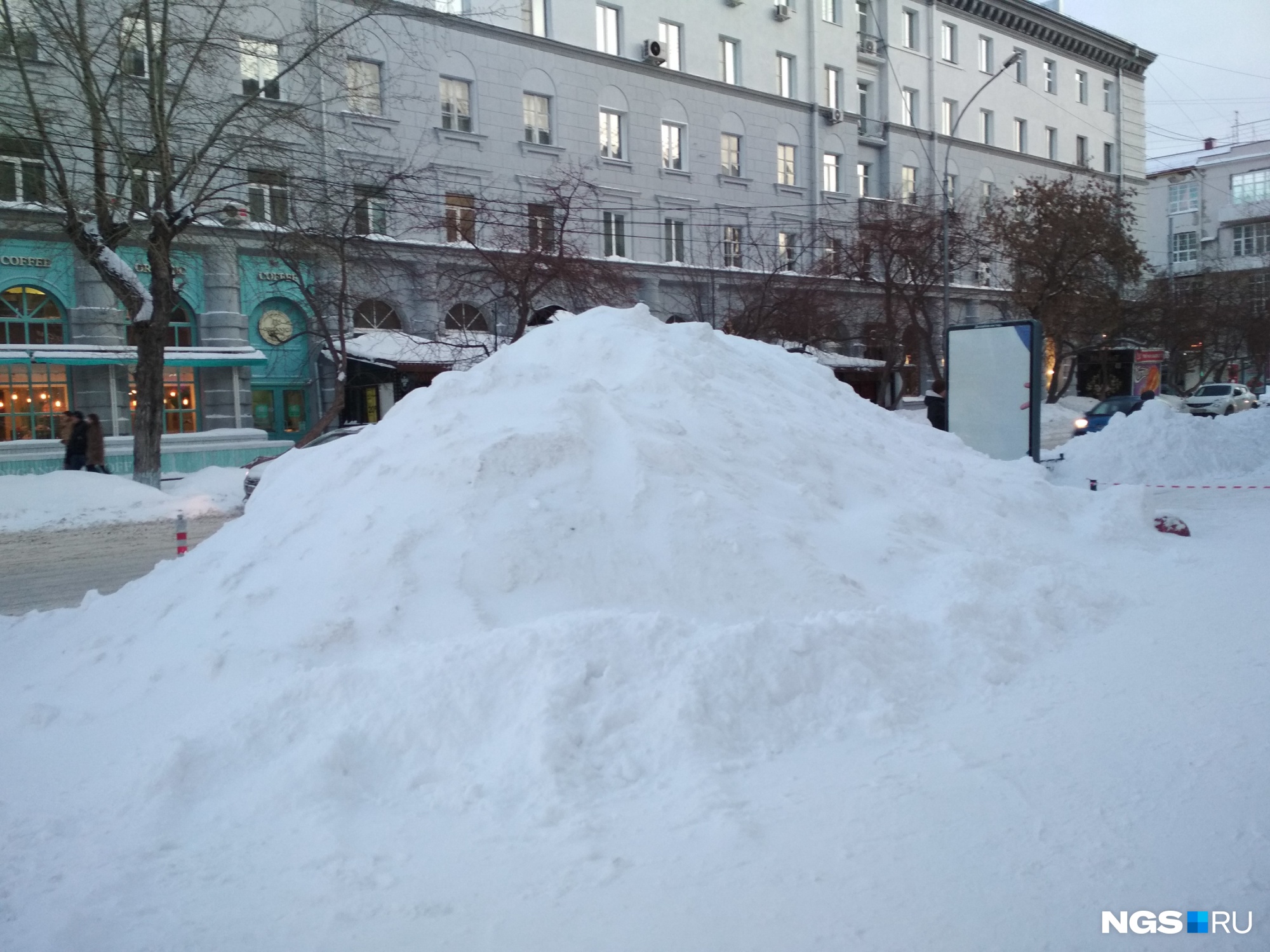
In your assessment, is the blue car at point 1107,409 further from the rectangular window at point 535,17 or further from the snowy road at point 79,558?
the snowy road at point 79,558

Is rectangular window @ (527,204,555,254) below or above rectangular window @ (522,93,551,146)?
below

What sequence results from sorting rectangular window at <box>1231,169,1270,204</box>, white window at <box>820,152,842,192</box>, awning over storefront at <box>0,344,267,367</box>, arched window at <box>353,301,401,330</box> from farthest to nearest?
rectangular window at <box>1231,169,1270,204</box> → white window at <box>820,152,842,192</box> → arched window at <box>353,301,401,330</box> → awning over storefront at <box>0,344,267,367</box>

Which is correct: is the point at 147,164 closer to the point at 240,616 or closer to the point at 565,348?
the point at 565,348

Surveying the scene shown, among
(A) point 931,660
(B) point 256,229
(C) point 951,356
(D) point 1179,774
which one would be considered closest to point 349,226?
(B) point 256,229

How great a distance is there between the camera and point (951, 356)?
14797 millimetres

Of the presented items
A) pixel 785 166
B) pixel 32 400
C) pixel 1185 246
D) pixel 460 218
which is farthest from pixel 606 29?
pixel 1185 246

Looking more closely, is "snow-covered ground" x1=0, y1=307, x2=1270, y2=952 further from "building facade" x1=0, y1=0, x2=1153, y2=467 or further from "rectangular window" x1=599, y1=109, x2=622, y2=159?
"rectangular window" x1=599, y1=109, x2=622, y2=159

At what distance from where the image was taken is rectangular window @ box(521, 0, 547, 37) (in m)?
30.1

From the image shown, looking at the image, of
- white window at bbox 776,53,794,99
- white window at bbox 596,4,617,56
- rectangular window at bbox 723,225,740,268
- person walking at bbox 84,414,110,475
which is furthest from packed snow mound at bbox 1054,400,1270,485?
white window at bbox 776,53,794,99

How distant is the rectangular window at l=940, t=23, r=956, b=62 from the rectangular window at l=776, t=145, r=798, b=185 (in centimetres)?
1107

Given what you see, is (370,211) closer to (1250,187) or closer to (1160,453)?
(1160,453)

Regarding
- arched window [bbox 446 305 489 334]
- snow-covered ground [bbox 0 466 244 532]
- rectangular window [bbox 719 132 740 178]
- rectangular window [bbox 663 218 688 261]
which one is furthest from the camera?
rectangular window [bbox 719 132 740 178]

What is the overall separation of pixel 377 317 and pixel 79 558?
55.4ft

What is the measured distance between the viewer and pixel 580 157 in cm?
3088
